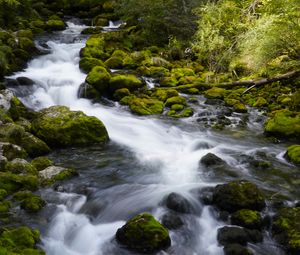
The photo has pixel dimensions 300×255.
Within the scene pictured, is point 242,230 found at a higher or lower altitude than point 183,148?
higher

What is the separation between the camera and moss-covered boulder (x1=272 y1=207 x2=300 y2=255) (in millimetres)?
6676

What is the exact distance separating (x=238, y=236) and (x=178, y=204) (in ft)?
4.62

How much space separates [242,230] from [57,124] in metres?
6.22

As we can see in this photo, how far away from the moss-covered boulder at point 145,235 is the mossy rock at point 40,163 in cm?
347

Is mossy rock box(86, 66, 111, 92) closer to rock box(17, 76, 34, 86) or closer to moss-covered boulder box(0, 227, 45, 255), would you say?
rock box(17, 76, 34, 86)

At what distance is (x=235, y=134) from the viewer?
13.0 metres

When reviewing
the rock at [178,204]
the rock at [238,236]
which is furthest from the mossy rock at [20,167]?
the rock at [238,236]

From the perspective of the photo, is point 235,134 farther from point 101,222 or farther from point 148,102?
point 101,222

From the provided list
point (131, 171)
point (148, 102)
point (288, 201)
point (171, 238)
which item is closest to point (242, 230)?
point (171, 238)

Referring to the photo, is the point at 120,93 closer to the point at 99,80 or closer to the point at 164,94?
the point at 99,80

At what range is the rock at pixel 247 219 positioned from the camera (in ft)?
23.3

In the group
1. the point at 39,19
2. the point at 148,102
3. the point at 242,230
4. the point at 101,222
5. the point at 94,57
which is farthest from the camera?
the point at 39,19

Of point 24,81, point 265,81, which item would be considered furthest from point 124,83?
point 265,81

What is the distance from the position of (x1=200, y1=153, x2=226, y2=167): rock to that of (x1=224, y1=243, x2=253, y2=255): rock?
364 cm
